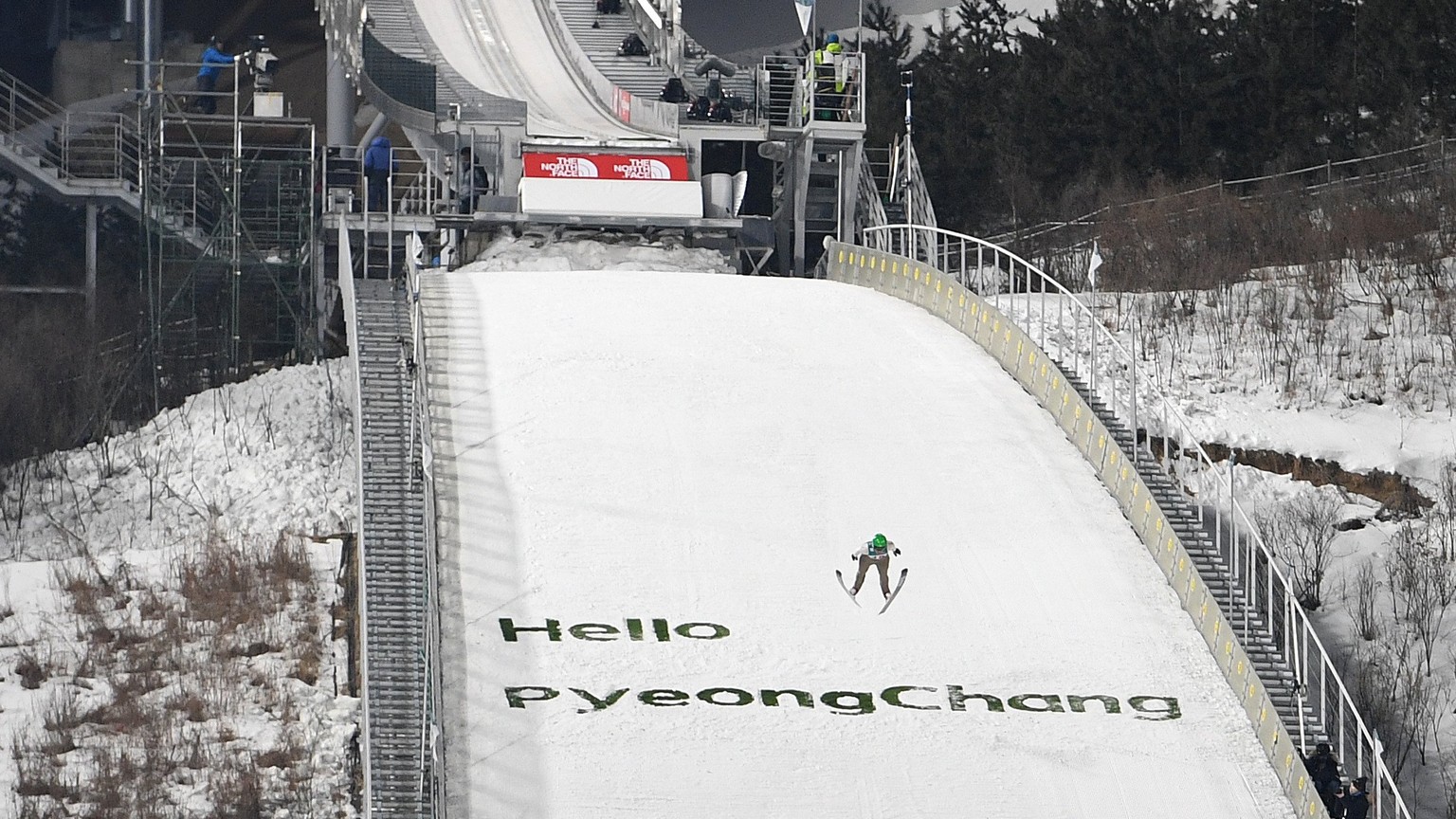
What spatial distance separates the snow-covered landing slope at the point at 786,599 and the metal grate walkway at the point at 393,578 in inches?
8.6

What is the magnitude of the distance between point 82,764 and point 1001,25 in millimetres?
24665

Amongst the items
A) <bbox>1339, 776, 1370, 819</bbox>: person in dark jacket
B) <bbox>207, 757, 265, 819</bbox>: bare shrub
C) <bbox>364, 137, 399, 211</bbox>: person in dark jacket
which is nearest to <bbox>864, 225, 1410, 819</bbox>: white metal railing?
<bbox>1339, 776, 1370, 819</bbox>: person in dark jacket

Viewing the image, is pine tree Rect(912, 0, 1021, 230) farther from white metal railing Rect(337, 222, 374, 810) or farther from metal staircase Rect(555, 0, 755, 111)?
white metal railing Rect(337, 222, 374, 810)

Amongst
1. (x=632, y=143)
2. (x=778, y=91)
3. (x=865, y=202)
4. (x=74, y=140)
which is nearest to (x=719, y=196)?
(x=632, y=143)

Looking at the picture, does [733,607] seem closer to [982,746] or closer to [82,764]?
[982,746]

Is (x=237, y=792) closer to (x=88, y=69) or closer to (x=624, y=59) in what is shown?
(x=624, y=59)

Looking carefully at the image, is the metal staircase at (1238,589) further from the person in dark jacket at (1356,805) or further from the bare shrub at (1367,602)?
the person in dark jacket at (1356,805)

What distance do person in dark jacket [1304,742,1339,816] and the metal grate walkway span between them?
192 inches

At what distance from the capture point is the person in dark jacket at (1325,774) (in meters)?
13.4

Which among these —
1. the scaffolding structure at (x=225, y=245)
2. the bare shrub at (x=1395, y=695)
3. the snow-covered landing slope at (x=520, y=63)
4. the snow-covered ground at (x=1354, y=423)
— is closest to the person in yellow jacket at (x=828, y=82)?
the snow-covered landing slope at (x=520, y=63)

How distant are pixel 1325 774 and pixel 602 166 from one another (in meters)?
14.1

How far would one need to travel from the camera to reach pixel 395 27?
106 feet

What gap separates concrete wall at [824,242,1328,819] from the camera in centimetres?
1431

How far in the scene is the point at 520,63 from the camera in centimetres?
3164
